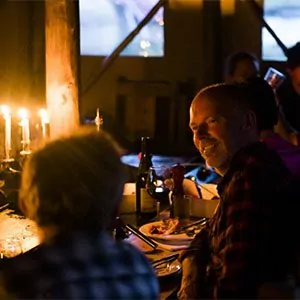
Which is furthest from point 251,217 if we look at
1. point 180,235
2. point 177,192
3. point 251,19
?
point 251,19

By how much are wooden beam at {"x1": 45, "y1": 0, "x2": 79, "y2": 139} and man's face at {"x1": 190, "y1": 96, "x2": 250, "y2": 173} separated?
1.26 metres

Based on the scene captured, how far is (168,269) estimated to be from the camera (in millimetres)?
2338

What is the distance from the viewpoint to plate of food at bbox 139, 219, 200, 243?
2.62 meters

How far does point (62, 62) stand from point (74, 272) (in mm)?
1965

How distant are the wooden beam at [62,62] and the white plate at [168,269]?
1.13 m

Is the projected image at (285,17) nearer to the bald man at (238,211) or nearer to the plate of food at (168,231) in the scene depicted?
the plate of food at (168,231)

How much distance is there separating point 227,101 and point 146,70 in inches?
247

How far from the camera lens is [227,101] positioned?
6.96 feet

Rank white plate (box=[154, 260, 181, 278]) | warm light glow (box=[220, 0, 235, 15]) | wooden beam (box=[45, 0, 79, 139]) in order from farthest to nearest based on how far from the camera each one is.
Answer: warm light glow (box=[220, 0, 235, 15]), wooden beam (box=[45, 0, 79, 139]), white plate (box=[154, 260, 181, 278])

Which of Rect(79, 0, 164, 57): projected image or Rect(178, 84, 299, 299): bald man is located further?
Rect(79, 0, 164, 57): projected image

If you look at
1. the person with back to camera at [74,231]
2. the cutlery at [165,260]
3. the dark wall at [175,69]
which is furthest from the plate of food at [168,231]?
the dark wall at [175,69]

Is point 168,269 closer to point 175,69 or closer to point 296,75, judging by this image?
point 296,75

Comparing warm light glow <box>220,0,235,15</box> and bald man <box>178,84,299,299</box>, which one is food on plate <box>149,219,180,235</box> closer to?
bald man <box>178,84,299,299</box>

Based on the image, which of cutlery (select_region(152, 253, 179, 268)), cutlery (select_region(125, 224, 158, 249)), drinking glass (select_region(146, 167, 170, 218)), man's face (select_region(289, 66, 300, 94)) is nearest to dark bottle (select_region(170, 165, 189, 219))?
drinking glass (select_region(146, 167, 170, 218))
